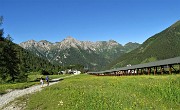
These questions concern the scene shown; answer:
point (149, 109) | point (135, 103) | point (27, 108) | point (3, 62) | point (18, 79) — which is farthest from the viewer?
point (18, 79)

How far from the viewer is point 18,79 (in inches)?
3543

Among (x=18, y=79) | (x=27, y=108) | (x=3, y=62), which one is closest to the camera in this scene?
(x=27, y=108)

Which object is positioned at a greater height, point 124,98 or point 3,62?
point 3,62

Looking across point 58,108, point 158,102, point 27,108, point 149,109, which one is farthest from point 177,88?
point 27,108

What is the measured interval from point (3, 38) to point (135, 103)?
243 ft

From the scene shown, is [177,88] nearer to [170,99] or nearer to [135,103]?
[170,99]

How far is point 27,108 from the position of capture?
24.2m

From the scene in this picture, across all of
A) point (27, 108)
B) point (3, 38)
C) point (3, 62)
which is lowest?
point (27, 108)

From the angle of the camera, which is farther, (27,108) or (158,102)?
(27,108)

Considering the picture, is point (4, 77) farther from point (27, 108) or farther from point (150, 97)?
point (150, 97)

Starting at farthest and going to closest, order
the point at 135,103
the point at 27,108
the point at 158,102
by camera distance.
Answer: the point at 27,108
the point at 158,102
the point at 135,103

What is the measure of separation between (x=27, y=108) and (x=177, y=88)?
1381 centimetres

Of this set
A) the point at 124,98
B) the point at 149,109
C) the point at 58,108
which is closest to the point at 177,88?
the point at 124,98

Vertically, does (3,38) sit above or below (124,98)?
above
